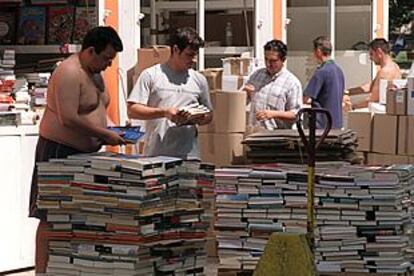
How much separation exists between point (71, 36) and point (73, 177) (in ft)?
11.1

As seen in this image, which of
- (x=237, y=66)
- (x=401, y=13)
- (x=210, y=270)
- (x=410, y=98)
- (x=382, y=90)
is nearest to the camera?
(x=210, y=270)

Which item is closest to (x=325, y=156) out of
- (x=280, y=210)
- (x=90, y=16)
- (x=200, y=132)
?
(x=280, y=210)

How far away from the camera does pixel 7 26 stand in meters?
9.52

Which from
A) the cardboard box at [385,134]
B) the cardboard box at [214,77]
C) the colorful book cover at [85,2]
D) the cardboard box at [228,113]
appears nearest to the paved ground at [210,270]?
the cardboard box at [228,113]

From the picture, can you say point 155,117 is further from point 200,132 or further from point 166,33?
point 166,33

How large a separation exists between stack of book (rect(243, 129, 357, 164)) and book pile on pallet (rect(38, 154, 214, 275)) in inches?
48.6

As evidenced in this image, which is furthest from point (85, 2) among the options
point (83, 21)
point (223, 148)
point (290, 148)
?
point (290, 148)

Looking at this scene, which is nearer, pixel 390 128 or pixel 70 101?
pixel 70 101

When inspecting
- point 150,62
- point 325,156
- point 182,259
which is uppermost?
point 150,62

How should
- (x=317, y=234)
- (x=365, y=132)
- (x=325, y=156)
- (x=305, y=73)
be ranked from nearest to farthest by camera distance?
(x=317, y=234)
(x=325, y=156)
(x=365, y=132)
(x=305, y=73)

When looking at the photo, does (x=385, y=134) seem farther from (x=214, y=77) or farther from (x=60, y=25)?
(x=60, y=25)

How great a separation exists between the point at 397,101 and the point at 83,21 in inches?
122

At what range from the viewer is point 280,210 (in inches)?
271

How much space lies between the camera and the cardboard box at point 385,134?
33.1 ft
